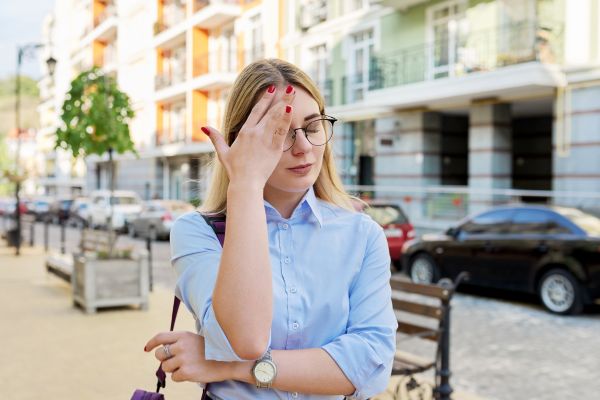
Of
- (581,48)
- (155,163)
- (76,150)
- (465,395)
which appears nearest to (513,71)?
(581,48)

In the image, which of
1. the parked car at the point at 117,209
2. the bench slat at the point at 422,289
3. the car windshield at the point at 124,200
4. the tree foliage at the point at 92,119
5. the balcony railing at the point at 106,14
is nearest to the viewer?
the bench slat at the point at 422,289

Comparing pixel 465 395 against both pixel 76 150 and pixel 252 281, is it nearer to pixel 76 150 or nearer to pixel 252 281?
pixel 252 281

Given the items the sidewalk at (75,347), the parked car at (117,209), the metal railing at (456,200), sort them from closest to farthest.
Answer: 1. the sidewalk at (75,347)
2. the metal railing at (456,200)
3. the parked car at (117,209)

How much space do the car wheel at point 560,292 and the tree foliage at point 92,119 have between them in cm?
616

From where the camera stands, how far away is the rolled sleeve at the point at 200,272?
1.50m

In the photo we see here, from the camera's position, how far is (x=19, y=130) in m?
25.7

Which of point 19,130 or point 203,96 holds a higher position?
point 203,96

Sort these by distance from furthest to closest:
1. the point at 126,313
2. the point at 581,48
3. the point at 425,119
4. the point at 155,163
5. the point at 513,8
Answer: the point at 155,163 < the point at 425,119 < the point at 513,8 < the point at 581,48 < the point at 126,313

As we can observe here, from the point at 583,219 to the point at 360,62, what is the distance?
45.9ft

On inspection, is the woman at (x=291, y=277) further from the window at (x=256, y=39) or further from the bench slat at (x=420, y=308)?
the window at (x=256, y=39)

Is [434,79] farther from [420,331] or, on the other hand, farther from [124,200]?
[420,331]

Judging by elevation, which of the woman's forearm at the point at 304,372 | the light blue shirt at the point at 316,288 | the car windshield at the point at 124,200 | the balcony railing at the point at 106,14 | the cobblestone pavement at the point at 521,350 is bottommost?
the cobblestone pavement at the point at 521,350

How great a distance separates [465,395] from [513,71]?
1220cm

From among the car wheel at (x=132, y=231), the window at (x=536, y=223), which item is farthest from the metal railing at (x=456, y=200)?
the car wheel at (x=132, y=231)
